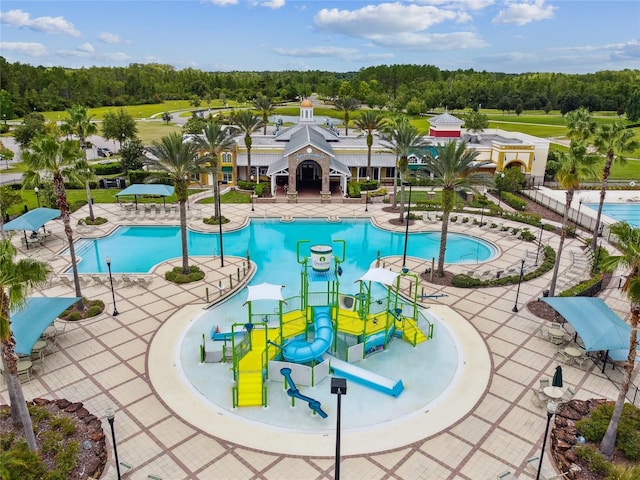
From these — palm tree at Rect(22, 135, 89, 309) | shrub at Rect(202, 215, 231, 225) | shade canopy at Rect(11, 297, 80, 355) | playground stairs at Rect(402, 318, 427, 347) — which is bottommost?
playground stairs at Rect(402, 318, 427, 347)

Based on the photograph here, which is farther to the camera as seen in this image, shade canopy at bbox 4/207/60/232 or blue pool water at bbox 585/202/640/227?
blue pool water at bbox 585/202/640/227

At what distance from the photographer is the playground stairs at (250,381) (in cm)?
1858

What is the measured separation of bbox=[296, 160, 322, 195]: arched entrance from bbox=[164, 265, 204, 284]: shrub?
26.1 metres

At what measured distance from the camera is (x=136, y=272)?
32375mm

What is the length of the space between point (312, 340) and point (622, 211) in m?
43.6

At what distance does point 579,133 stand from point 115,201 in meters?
43.7

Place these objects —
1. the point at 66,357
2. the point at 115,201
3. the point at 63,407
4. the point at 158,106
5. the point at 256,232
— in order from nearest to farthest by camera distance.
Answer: the point at 63,407 < the point at 66,357 < the point at 256,232 < the point at 115,201 < the point at 158,106

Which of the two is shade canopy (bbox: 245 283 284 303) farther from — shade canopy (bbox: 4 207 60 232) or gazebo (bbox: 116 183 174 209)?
gazebo (bbox: 116 183 174 209)

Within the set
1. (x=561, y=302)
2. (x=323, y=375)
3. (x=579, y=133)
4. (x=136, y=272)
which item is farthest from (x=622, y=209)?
(x=136, y=272)

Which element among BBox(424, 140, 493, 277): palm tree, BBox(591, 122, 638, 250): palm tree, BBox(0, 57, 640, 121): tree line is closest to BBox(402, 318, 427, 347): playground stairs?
BBox(424, 140, 493, 277): palm tree

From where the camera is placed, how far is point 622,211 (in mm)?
50000

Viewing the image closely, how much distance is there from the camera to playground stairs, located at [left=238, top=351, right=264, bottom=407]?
18578 millimetres

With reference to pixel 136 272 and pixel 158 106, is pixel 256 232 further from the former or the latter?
pixel 158 106

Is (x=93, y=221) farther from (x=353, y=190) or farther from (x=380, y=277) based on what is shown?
(x=380, y=277)
